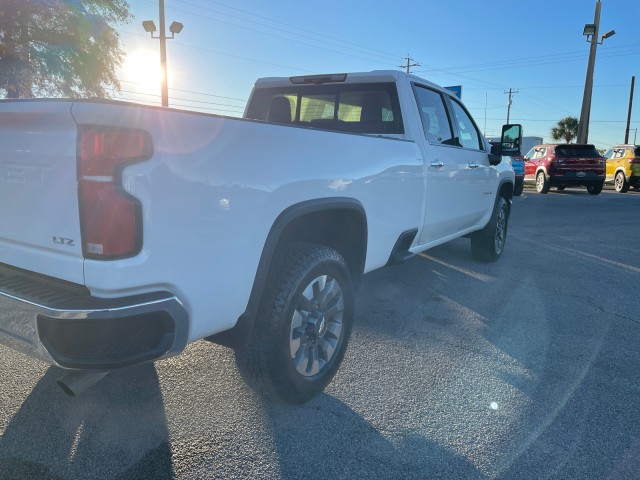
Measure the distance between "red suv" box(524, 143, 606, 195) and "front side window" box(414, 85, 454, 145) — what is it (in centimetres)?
1455

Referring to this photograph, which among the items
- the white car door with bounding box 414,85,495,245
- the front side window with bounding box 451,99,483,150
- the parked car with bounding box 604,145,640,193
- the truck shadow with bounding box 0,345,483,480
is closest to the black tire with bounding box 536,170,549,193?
the parked car with bounding box 604,145,640,193

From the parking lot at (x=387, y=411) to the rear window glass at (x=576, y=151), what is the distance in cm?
1460

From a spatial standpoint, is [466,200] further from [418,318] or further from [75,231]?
[75,231]

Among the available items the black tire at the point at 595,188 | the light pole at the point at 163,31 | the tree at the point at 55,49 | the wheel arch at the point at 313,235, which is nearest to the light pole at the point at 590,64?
the black tire at the point at 595,188

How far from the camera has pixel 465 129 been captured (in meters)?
5.36

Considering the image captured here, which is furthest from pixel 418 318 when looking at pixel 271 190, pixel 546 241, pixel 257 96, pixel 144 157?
pixel 546 241

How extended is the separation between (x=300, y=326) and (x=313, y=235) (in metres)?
0.66

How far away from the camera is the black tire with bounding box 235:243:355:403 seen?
2.53 meters

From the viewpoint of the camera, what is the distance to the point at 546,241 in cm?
820

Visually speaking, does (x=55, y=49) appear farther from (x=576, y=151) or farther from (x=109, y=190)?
(x=109, y=190)

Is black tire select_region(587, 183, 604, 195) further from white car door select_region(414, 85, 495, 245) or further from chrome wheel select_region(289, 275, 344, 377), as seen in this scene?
chrome wheel select_region(289, 275, 344, 377)

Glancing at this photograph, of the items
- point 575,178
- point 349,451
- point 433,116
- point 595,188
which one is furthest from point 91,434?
point 595,188

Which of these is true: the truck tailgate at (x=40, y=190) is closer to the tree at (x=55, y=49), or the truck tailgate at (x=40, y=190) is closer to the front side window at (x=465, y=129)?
the front side window at (x=465, y=129)

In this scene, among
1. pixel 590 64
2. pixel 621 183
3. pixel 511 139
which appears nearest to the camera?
pixel 511 139
